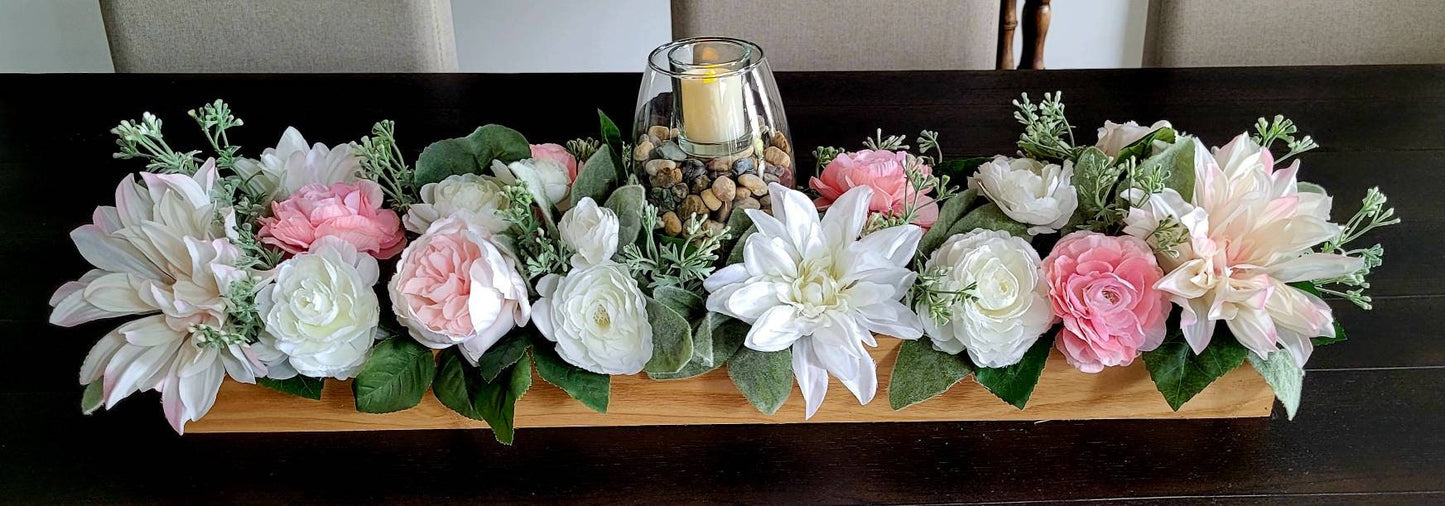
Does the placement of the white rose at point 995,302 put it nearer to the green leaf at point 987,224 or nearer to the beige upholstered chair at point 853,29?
the green leaf at point 987,224

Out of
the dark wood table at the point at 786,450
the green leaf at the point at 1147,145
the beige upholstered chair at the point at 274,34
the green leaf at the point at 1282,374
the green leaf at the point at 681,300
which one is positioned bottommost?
the dark wood table at the point at 786,450

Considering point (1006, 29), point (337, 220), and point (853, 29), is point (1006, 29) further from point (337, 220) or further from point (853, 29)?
point (337, 220)

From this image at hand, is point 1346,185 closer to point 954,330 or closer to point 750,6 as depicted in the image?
point 954,330

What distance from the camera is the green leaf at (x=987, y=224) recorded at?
0.82 m

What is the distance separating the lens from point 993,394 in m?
0.81

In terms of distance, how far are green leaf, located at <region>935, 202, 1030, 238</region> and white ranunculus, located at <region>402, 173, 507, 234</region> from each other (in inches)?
12.9

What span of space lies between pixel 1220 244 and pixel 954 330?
19cm

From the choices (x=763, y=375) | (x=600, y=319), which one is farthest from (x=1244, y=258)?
(x=600, y=319)

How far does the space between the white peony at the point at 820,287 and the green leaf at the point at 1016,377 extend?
7cm

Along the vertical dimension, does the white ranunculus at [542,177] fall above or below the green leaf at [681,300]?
above

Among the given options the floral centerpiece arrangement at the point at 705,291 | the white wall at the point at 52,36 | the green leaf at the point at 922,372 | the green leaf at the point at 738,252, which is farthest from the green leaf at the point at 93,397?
the white wall at the point at 52,36

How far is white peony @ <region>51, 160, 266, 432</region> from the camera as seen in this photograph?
29.6 inches

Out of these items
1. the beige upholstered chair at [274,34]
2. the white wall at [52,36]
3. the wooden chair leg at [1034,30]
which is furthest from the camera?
the white wall at [52,36]

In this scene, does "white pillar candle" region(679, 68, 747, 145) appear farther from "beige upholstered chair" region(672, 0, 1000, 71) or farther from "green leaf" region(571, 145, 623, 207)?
"beige upholstered chair" region(672, 0, 1000, 71)
